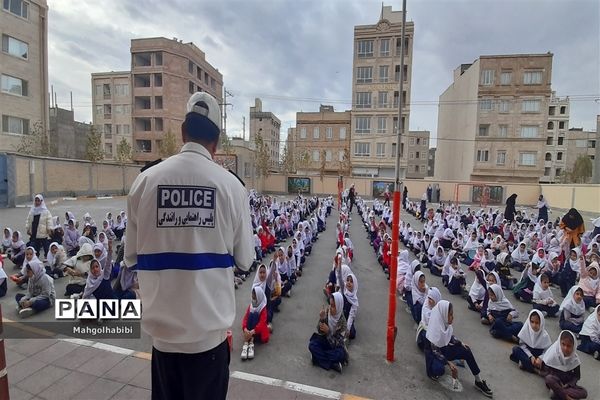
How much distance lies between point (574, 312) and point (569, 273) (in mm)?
2790

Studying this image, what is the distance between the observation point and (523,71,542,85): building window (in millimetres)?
35375

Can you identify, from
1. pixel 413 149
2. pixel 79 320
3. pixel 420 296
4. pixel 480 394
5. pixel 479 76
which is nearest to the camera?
pixel 480 394

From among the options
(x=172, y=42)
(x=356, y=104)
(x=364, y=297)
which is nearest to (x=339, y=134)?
(x=356, y=104)

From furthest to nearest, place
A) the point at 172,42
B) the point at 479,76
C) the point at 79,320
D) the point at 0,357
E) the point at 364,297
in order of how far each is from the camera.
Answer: the point at 172,42 < the point at 479,76 < the point at 364,297 < the point at 79,320 < the point at 0,357

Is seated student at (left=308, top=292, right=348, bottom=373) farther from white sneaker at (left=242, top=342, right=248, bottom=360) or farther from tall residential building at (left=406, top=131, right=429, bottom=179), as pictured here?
tall residential building at (left=406, top=131, right=429, bottom=179)

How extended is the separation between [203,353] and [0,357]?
139cm

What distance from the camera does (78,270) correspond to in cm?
709

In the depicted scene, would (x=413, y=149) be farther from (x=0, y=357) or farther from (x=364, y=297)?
(x=0, y=357)

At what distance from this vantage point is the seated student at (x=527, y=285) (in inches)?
293

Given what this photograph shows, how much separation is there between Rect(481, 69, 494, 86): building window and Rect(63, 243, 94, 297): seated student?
135ft

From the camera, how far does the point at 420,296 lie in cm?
610

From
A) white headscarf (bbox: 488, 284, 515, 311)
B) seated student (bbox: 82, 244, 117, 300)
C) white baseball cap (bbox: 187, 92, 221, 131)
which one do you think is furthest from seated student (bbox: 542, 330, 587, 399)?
seated student (bbox: 82, 244, 117, 300)

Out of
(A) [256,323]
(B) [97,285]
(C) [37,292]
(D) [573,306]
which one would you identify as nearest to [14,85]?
(C) [37,292]

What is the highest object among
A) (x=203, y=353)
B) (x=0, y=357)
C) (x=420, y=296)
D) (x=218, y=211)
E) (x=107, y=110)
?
(x=107, y=110)
